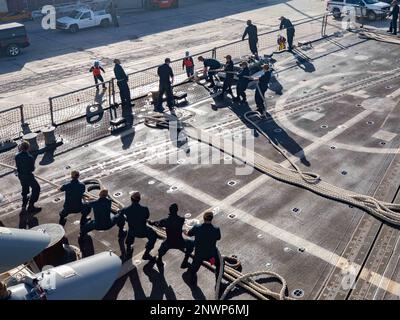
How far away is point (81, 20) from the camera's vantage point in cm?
3978

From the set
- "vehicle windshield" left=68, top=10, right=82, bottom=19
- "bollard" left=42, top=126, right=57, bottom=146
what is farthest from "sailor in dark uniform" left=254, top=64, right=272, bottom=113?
"vehicle windshield" left=68, top=10, right=82, bottom=19

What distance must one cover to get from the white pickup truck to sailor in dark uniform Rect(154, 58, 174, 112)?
22662mm

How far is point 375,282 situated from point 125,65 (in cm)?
2344

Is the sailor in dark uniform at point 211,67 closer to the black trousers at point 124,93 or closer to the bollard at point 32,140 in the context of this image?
the black trousers at point 124,93

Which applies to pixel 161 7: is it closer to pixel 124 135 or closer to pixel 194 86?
pixel 194 86

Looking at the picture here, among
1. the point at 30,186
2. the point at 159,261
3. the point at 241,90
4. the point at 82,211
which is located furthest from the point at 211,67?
the point at 159,261

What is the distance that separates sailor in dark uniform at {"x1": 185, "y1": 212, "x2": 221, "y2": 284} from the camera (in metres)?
10.0

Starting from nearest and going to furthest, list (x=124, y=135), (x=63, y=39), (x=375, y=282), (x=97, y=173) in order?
(x=375, y=282) < (x=97, y=173) < (x=124, y=135) < (x=63, y=39)

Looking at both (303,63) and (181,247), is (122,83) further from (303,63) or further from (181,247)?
(181,247)

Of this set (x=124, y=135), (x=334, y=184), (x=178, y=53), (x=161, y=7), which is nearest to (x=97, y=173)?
(x=124, y=135)

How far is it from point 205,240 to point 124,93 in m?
11.6

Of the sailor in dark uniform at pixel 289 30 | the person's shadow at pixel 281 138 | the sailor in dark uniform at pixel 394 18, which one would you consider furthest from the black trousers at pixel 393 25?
the person's shadow at pixel 281 138

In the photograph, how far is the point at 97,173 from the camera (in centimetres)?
1538

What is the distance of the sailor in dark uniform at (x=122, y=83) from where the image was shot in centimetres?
1997
